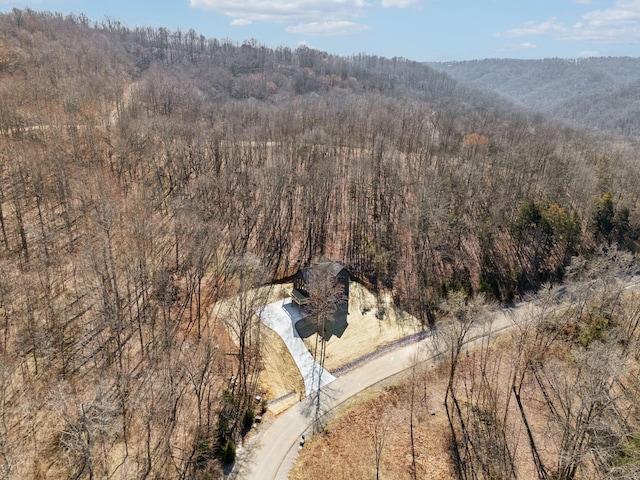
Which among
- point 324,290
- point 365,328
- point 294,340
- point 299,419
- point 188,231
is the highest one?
point 188,231

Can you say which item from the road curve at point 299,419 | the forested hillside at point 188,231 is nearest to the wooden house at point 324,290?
the forested hillside at point 188,231

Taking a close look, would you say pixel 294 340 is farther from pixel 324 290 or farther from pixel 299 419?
pixel 299 419

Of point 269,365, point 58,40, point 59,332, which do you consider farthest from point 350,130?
point 58,40

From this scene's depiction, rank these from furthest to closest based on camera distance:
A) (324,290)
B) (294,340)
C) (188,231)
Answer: (188,231) → (294,340) → (324,290)

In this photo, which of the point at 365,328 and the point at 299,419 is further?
the point at 365,328

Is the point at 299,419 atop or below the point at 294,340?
below

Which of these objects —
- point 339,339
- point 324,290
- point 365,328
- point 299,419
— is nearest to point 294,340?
point 339,339

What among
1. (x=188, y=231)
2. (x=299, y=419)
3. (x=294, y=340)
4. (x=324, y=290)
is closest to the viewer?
(x=299, y=419)
